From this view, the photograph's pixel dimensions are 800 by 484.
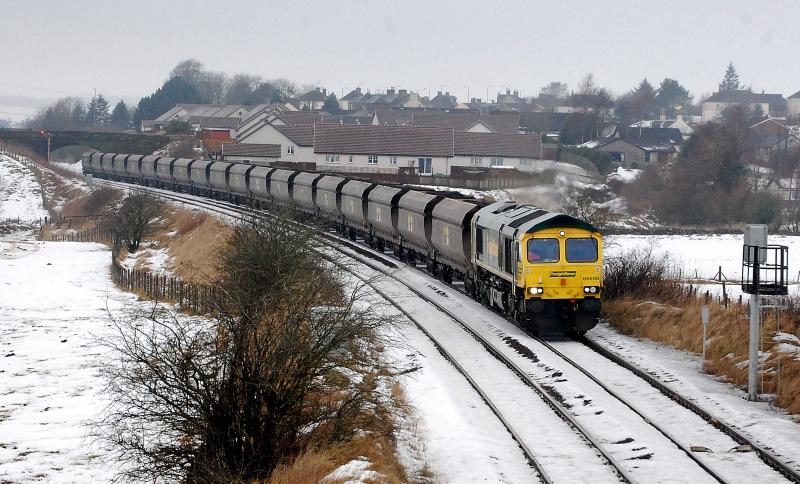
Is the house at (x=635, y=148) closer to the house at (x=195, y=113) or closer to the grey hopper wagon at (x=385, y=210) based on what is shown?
the house at (x=195, y=113)

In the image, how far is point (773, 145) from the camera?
4951 inches

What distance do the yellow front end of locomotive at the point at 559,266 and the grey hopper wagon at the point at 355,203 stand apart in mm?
22318

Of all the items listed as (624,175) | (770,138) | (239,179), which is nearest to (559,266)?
(239,179)

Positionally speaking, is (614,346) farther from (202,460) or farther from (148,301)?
(148,301)

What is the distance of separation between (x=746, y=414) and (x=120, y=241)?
49.2 metres

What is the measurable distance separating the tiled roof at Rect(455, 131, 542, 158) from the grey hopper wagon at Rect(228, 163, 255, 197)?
3231cm

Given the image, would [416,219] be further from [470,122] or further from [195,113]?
[195,113]

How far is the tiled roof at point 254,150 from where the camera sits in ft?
325

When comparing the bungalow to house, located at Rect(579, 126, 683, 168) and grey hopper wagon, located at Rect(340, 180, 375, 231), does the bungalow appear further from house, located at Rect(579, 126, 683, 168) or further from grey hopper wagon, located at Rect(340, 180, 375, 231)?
grey hopper wagon, located at Rect(340, 180, 375, 231)

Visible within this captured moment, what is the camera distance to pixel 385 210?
144 ft

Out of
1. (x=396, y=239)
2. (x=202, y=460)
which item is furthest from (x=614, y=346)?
(x=396, y=239)

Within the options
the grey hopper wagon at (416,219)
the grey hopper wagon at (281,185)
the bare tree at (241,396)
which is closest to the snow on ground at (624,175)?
the grey hopper wagon at (281,185)

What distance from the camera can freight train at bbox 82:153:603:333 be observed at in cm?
2564

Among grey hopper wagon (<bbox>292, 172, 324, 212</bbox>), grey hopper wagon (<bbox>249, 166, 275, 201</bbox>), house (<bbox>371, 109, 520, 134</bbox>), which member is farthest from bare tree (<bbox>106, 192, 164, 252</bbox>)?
house (<bbox>371, 109, 520, 134</bbox>)
